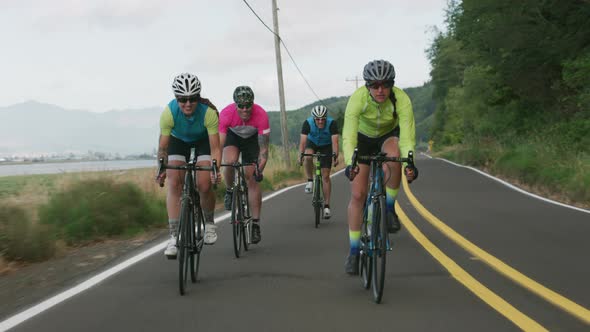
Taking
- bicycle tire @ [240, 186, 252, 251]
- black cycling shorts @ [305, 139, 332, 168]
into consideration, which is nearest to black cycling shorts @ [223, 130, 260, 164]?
bicycle tire @ [240, 186, 252, 251]

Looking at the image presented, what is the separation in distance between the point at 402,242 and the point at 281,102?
19.9 metres

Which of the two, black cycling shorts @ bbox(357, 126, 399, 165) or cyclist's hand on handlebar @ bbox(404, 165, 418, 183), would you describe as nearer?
cyclist's hand on handlebar @ bbox(404, 165, 418, 183)

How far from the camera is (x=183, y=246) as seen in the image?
18.4 ft

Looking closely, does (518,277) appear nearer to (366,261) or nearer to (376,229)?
(366,261)

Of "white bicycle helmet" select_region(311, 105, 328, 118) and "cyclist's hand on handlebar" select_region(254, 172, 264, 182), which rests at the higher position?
"white bicycle helmet" select_region(311, 105, 328, 118)

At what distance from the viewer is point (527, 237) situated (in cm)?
841

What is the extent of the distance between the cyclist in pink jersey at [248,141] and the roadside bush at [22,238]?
92.7 inches

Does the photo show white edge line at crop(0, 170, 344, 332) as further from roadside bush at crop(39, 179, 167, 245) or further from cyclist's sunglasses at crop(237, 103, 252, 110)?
cyclist's sunglasses at crop(237, 103, 252, 110)

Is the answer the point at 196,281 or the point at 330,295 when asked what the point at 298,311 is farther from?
the point at 196,281

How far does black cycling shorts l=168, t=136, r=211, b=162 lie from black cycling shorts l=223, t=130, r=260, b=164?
60.7 inches

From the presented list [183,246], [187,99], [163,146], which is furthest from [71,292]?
[187,99]

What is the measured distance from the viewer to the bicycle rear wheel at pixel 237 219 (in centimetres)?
750

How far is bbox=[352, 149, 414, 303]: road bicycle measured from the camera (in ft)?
16.9

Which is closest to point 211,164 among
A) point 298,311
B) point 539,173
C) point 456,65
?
point 298,311
